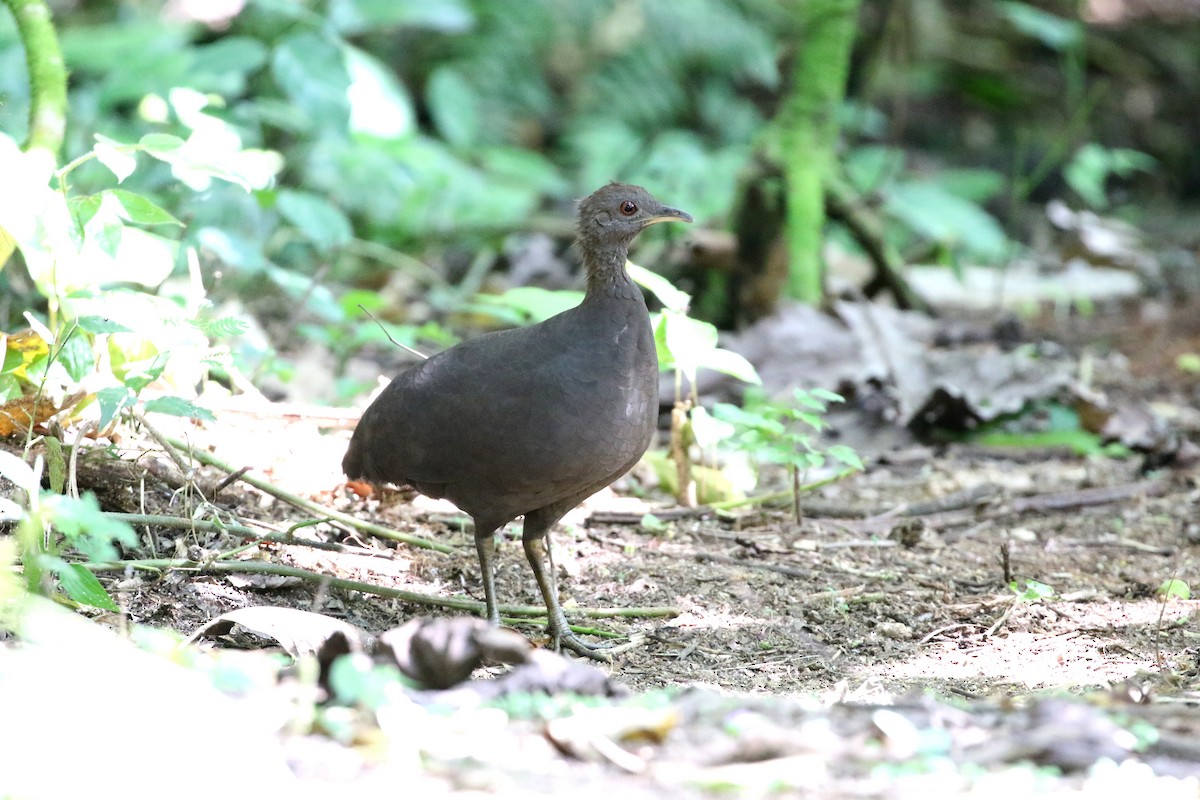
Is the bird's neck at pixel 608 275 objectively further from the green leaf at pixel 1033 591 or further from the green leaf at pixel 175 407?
the green leaf at pixel 1033 591

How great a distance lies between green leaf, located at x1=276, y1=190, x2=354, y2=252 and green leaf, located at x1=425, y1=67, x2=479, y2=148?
184 inches

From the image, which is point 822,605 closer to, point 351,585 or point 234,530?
point 351,585

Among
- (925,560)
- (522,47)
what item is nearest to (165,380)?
(925,560)

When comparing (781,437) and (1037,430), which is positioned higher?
(781,437)

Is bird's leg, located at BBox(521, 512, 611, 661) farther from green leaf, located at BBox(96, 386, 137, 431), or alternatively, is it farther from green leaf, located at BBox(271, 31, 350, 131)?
green leaf, located at BBox(271, 31, 350, 131)

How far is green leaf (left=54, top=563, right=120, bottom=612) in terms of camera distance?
3.17 meters

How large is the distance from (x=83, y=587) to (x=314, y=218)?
136 inches

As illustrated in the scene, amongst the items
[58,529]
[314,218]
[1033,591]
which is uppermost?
[314,218]

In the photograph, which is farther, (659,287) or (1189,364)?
(1189,364)

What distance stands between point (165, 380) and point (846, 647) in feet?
8.11

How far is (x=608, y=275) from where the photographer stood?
14.0ft

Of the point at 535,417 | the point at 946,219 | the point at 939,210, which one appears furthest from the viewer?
the point at 939,210

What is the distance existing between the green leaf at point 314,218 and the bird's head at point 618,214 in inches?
90.9

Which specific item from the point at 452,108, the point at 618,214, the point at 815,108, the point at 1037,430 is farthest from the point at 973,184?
the point at 618,214
